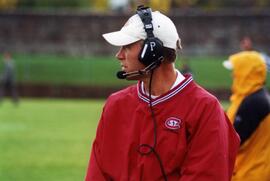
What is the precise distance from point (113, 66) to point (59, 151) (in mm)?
27590

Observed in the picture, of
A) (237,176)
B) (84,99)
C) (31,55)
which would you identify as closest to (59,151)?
(237,176)

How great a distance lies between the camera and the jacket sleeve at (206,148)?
5.18 m

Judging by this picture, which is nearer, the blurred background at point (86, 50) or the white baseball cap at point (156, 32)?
the white baseball cap at point (156, 32)

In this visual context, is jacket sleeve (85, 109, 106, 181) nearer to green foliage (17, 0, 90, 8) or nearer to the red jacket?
the red jacket

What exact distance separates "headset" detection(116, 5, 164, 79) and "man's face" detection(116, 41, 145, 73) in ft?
→ 0.10

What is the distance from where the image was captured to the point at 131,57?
17.3 ft

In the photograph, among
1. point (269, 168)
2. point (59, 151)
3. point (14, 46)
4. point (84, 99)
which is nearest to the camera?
point (269, 168)

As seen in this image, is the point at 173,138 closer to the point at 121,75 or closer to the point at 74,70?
the point at 121,75

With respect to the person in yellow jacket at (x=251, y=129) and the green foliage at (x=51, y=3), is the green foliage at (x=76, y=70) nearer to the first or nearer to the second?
the green foliage at (x=51, y=3)

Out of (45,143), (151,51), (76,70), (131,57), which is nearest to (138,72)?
(131,57)

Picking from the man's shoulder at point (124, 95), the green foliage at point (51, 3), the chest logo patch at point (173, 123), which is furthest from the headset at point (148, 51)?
the green foliage at point (51, 3)

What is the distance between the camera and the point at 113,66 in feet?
150

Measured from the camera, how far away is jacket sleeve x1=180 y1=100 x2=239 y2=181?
5.18 m

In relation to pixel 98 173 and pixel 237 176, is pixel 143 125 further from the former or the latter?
pixel 237 176
